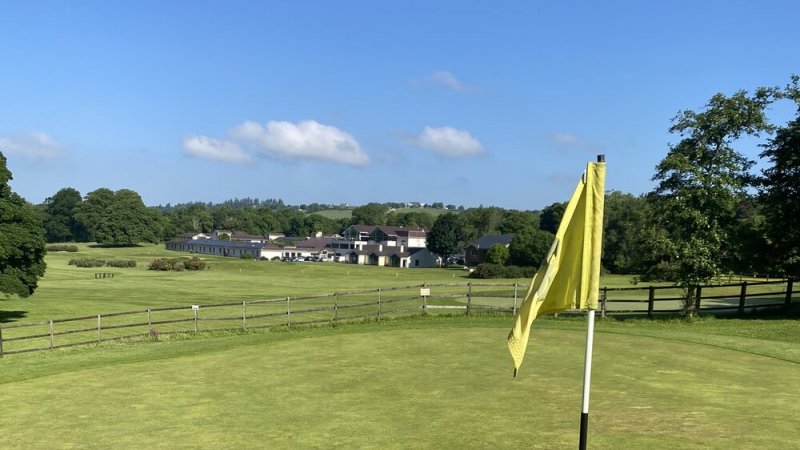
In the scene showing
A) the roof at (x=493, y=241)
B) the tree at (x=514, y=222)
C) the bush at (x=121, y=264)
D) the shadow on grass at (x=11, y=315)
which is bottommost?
the shadow on grass at (x=11, y=315)

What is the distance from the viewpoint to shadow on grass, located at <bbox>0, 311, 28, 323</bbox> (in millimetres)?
Result: 40916

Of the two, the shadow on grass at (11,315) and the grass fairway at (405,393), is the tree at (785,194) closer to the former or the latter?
the grass fairway at (405,393)

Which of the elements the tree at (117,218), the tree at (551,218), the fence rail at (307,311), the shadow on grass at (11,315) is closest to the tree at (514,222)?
the tree at (551,218)

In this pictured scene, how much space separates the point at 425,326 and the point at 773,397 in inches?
562

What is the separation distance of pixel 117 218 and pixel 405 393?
176346mm

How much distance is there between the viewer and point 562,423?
1048 cm

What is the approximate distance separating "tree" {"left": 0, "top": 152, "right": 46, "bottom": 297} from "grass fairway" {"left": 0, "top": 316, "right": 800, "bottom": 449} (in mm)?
14977

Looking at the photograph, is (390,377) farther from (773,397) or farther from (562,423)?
(773,397)

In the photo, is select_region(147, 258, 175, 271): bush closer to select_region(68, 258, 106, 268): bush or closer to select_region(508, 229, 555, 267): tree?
select_region(68, 258, 106, 268): bush

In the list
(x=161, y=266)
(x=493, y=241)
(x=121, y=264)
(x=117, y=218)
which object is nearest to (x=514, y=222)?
(x=493, y=241)

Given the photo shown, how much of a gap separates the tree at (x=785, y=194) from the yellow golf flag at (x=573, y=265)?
2574 centimetres

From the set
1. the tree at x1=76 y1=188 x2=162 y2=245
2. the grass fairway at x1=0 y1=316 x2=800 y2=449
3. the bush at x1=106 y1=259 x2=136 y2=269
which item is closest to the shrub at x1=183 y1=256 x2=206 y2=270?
the bush at x1=106 y1=259 x2=136 y2=269

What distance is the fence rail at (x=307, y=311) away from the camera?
2652cm

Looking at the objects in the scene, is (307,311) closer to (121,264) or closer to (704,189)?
(704,189)
